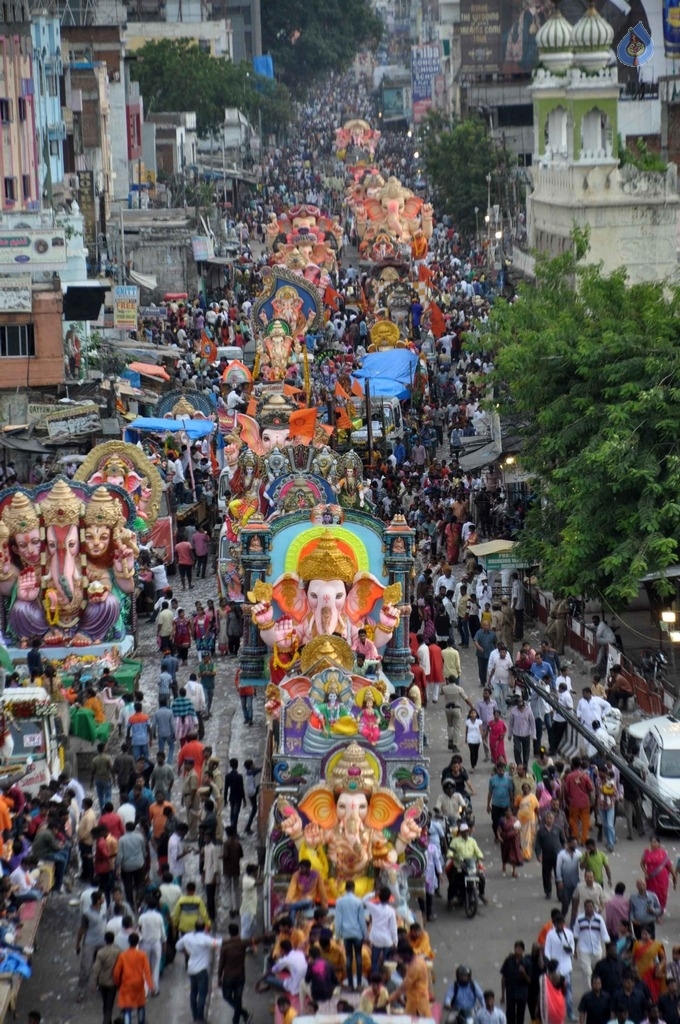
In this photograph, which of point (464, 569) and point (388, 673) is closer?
point (388, 673)

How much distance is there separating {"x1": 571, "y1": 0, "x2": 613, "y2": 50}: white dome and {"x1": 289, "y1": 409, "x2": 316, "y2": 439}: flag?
26.7m

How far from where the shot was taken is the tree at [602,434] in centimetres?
2523

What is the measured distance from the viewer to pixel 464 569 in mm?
30469

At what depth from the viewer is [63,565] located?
24.7 m

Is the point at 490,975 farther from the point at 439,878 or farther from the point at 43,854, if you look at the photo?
the point at 43,854

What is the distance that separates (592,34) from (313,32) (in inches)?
2687

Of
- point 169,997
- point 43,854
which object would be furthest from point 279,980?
point 43,854

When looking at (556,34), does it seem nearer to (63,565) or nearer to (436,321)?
(436,321)

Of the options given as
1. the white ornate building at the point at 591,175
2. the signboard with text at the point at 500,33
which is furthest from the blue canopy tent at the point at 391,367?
the signboard with text at the point at 500,33

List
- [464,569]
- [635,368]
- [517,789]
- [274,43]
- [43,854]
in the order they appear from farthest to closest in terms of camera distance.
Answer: [274,43] → [464,569] → [635,368] → [517,789] → [43,854]

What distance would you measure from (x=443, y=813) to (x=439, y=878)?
582 millimetres

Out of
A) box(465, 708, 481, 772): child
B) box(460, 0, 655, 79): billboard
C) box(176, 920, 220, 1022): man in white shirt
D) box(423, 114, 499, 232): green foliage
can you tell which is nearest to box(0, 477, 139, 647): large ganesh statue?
box(465, 708, 481, 772): child

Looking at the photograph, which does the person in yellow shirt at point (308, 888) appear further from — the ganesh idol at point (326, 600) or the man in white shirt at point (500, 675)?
the man in white shirt at point (500, 675)

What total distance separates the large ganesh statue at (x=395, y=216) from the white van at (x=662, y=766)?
120ft
